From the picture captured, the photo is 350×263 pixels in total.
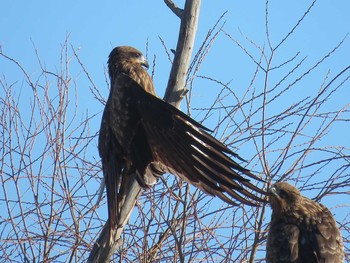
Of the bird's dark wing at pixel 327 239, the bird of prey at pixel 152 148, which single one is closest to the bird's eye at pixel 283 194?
the bird's dark wing at pixel 327 239

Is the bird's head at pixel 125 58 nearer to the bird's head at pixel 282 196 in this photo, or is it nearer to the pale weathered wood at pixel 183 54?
the pale weathered wood at pixel 183 54

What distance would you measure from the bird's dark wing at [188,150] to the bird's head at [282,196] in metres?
0.85

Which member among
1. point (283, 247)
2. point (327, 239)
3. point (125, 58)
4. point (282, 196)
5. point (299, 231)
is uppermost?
point (125, 58)

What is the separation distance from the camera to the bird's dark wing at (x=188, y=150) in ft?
14.7

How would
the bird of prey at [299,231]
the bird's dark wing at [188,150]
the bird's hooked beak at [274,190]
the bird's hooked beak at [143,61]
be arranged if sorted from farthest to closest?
the bird's hooked beak at [143,61] < the bird's hooked beak at [274,190] < the bird of prey at [299,231] < the bird's dark wing at [188,150]

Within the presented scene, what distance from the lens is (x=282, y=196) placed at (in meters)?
5.81

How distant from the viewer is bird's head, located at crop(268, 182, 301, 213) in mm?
5762

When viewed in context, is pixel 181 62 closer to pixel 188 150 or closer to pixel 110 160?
pixel 188 150

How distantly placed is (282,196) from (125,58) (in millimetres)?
1800

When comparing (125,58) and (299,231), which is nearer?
(299,231)

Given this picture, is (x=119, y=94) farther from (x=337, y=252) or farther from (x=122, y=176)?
(x=337, y=252)

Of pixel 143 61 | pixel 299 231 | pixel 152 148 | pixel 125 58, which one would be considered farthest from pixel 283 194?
pixel 125 58

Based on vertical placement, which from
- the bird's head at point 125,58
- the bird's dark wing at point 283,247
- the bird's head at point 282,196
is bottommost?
the bird's dark wing at point 283,247

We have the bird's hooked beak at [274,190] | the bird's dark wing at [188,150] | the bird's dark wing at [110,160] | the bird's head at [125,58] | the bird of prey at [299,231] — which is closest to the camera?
the bird's dark wing at [188,150]
